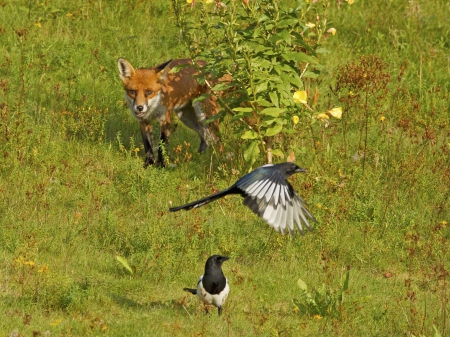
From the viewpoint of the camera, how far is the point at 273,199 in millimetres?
6121

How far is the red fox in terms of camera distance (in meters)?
9.73

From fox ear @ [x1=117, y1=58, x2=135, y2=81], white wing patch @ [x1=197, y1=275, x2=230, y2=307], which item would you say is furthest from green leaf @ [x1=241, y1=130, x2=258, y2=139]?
white wing patch @ [x1=197, y1=275, x2=230, y2=307]

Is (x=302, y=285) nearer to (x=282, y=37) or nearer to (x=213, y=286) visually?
(x=213, y=286)

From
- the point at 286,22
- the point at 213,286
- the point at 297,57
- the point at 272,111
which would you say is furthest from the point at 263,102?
the point at 213,286

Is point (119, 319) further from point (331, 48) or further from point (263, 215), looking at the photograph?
point (331, 48)

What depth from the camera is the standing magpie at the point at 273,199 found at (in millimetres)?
5949

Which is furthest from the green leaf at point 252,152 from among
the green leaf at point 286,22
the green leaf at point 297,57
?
the green leaf at point 286,22

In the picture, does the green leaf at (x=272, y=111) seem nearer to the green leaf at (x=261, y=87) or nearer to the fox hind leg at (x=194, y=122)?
the green leaf at (x=261, y=87)

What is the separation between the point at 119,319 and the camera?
6.26 metres

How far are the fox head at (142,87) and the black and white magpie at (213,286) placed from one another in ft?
12.1

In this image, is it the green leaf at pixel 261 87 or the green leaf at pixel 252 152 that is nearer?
the green leaf at pixel 261 87

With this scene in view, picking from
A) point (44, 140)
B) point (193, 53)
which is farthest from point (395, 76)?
point (44, 140)

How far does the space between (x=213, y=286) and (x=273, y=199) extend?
0.79m

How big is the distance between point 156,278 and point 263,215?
1.50 meters
